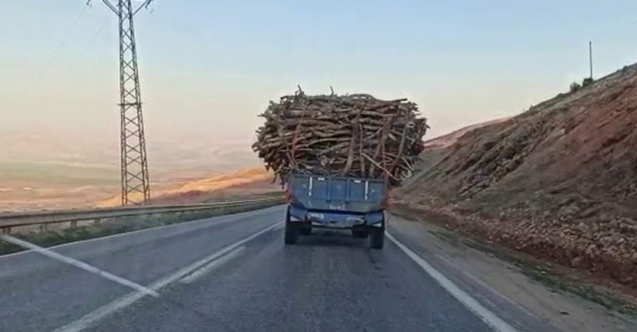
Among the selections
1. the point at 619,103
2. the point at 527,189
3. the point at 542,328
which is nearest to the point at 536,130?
the point at 619,103

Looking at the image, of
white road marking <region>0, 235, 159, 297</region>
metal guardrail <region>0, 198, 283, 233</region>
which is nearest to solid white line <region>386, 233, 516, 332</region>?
white road marking <region>0, 235, 159, 297</region>

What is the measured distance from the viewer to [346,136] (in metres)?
17.3

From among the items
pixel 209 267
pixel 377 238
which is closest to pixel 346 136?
pixel 377 238

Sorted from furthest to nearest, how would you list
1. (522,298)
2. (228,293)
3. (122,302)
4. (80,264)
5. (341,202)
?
1. (341,202)
2. (80,264)
3. (522,298)
4. (228,293)
5. (122,302)

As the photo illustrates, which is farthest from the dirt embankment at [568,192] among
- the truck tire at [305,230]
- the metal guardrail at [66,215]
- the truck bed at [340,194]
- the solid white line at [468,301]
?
the metal guardrail at [66,215]

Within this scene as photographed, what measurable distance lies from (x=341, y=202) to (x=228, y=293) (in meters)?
7.50

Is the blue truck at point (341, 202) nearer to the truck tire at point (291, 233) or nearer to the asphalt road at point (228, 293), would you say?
the truck tire at point (291, 233)

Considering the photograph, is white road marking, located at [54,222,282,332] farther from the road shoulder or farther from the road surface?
the road shoulder

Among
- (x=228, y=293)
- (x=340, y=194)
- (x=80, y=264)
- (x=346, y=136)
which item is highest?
(x=346, y=136)

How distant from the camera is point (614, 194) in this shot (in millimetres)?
20047

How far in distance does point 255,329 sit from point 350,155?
10.2 meters

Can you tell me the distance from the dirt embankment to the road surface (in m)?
4.29

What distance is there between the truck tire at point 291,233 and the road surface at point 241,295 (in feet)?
6.23

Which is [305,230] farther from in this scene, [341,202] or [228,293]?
[228,293]
